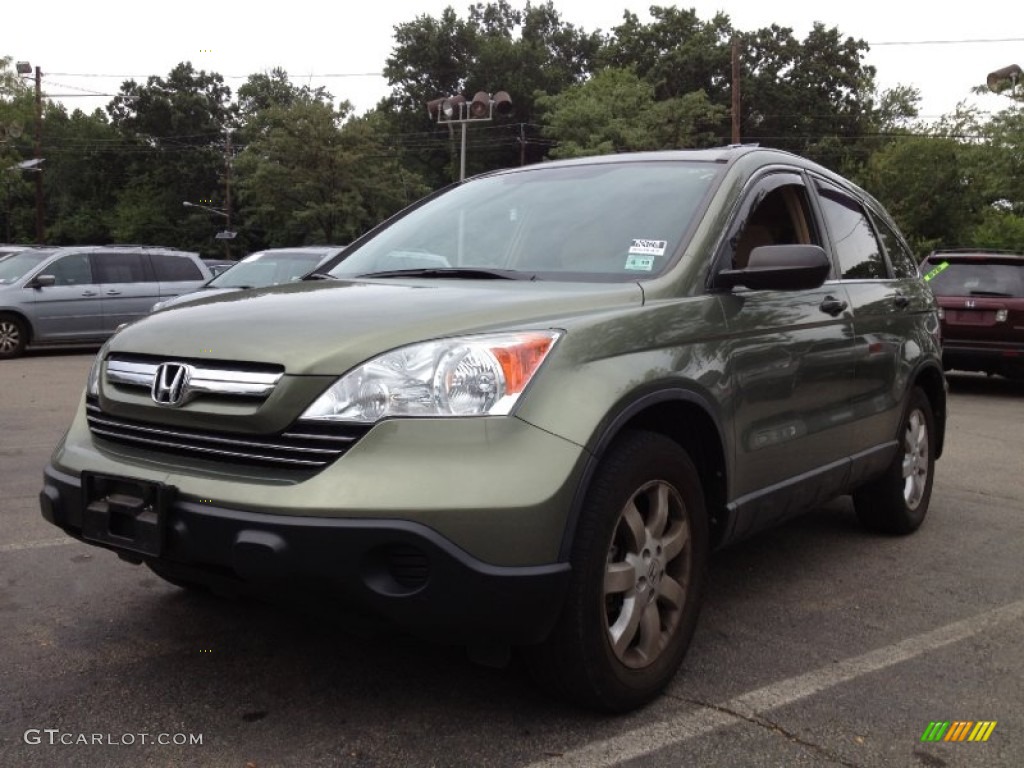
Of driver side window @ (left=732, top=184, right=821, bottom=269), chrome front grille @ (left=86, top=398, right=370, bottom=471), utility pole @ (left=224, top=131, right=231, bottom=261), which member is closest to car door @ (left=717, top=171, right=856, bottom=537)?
driver side window @ (left=732, top=184, right=821, bottom=269)

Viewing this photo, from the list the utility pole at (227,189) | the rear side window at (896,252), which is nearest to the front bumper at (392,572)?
the rear side window at (896,252)

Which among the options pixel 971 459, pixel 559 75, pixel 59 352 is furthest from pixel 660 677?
pixel 559 75

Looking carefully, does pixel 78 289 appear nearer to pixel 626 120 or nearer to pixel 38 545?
pixel 38 545

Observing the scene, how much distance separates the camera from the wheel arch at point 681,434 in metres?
2.48

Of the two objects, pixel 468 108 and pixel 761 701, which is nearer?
pixel 761 701

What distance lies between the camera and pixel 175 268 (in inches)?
614

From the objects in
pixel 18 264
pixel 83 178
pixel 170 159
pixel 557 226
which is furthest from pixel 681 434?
pixel 83 178

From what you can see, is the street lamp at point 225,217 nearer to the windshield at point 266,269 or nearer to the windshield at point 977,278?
the windshield at point 266,269

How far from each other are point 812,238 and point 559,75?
202ft

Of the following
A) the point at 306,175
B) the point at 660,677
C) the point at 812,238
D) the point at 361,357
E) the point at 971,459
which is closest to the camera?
the point at 361,357

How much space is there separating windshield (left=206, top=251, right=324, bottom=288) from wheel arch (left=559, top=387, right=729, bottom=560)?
28.4 feet

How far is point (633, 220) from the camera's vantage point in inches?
133

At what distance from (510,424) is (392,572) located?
1.52 ft

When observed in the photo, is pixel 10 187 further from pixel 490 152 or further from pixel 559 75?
pixel 559 75
